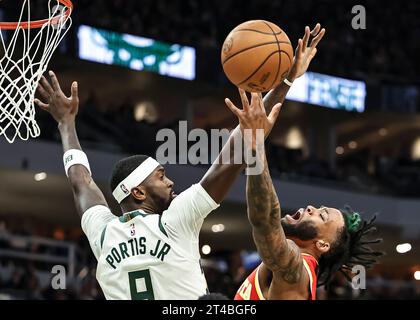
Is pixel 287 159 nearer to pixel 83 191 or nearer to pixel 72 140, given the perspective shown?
pixel 72 140

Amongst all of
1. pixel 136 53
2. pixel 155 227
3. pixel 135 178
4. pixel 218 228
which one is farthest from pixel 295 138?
pixel 155 227

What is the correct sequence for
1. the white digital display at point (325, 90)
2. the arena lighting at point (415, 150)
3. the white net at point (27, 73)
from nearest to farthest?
the white net at point (27, 73), the white digital display at point (325, 90), the arena lighting at point (415, 150)

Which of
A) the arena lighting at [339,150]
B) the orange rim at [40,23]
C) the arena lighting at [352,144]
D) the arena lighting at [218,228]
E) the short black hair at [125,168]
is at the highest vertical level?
the arena lighting at [352,144]

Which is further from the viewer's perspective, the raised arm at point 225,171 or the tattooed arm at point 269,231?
the tattooed arm at point 269,231

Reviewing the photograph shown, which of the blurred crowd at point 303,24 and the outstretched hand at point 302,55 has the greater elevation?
the blurred crowd at point 303,24

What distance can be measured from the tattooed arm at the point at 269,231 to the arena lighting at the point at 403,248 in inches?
639

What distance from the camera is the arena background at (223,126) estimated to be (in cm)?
1533

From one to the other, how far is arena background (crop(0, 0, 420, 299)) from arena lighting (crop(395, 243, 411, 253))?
0.52 ft

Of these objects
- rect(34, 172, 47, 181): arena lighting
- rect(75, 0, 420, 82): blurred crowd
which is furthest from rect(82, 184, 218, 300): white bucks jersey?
rect(75, 0, 420, 82): blurred crowd

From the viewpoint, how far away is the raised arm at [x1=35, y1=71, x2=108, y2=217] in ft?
15.6

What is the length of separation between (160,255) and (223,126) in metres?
18.2

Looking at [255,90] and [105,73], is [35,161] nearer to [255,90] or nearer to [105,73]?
[105,73]

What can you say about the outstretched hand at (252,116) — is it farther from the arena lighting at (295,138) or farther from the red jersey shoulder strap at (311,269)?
the arena lighting at (295,138)

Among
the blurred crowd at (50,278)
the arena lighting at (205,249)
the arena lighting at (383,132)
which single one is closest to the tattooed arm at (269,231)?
the blurred crowd at (50,278)
